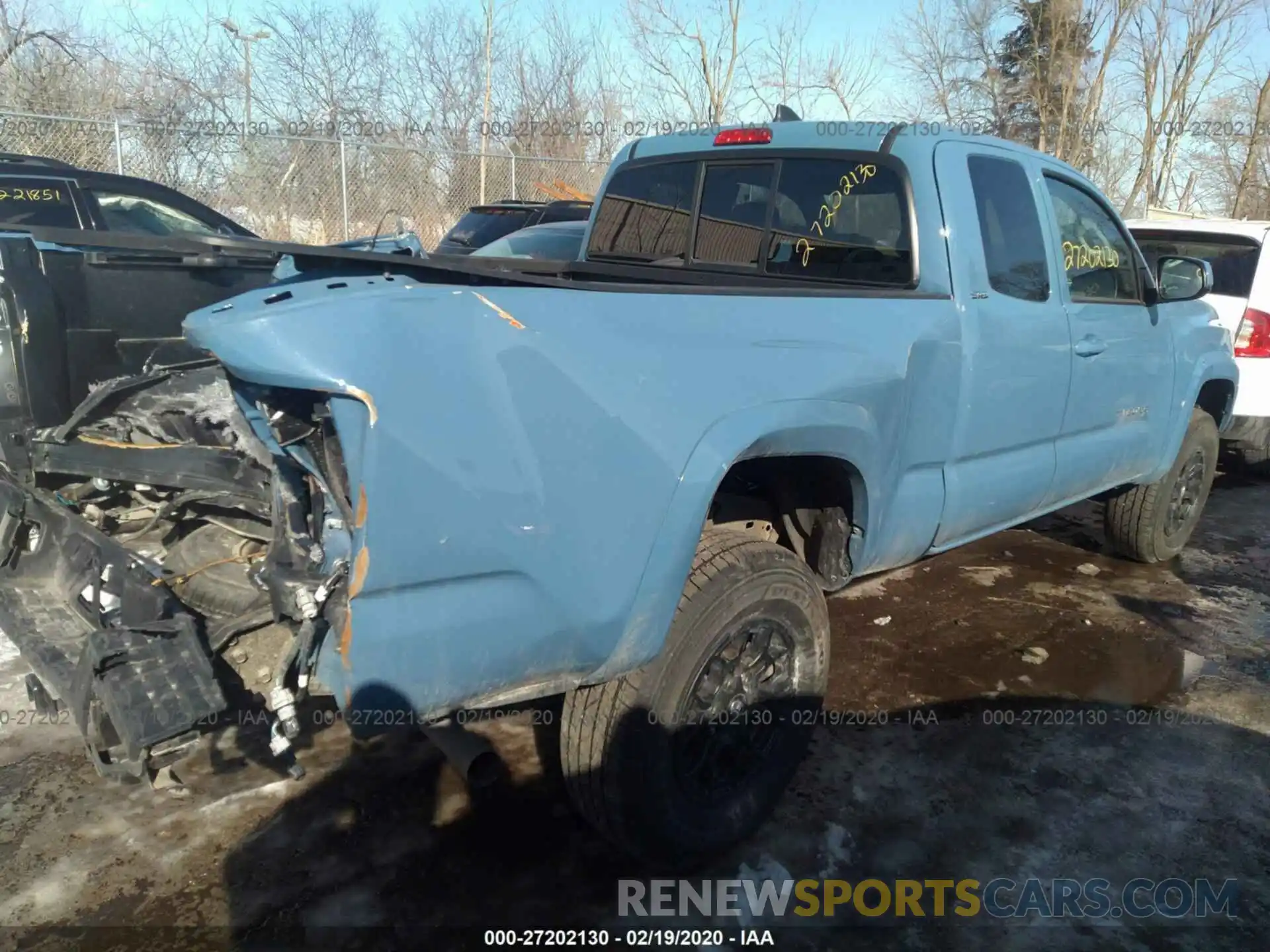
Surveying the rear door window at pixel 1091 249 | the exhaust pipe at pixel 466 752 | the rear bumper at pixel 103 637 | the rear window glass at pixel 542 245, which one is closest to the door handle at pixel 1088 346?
the rear door window at pixel 1091 249

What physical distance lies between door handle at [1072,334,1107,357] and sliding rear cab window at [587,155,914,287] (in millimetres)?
1053

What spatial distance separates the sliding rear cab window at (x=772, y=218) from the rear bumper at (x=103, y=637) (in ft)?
7.76

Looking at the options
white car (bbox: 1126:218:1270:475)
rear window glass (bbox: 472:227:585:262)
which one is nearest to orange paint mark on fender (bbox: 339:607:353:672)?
rear window glass (bbox: 472:227:585:262)

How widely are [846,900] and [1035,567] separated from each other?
3321 millimetres

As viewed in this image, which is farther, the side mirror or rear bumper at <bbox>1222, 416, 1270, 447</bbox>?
rear bumper at <bbox>1222, 416, 1270, 447</bbox>

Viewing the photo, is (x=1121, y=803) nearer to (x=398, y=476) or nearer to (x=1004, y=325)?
(x=1004, y=325)

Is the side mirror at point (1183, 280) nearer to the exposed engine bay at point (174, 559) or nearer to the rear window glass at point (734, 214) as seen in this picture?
the rear window glass at point (734, 214)

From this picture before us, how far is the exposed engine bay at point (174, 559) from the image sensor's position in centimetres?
210

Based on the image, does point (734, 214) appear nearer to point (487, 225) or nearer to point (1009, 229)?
point (1009, 229)

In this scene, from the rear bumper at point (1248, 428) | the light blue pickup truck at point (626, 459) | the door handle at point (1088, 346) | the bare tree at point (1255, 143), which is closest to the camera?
the light blue pickup truck at point (626, 459)

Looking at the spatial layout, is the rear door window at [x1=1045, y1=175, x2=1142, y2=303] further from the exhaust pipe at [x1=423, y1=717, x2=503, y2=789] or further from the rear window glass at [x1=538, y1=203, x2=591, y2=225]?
the rear window glass at [x1=538, y1=203, x2=591, y2=225]

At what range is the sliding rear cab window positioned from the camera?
3334mm

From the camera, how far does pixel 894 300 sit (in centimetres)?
294

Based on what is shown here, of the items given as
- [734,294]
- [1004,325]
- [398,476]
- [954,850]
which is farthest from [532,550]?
[1004,325]
